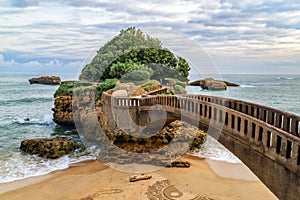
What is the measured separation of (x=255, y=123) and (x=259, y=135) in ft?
1.30

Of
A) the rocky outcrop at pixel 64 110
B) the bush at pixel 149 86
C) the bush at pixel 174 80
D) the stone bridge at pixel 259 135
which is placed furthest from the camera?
the bush at pixel 174 80

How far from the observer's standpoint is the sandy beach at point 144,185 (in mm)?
15594

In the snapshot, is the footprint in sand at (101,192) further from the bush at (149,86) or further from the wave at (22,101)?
the wave at (22,101)

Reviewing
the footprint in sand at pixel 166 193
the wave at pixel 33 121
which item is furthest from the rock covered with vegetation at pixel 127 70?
the footprint in sand at pixel 166 193

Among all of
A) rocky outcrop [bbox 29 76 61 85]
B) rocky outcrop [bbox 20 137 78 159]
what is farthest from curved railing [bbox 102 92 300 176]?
rocky outcrop [bbox 29 76 61 85]

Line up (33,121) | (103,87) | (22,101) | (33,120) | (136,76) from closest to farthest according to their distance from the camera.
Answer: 1. (103,87)
2. (136,76)
3. (33,121)
4. (33,120)
5. (22,101)

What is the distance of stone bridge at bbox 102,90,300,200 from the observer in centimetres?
628

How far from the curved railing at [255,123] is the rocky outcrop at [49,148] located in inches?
473

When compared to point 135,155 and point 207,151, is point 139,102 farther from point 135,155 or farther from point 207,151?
point 207,151

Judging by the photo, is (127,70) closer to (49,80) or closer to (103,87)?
(103,87)

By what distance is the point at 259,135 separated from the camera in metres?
7.65

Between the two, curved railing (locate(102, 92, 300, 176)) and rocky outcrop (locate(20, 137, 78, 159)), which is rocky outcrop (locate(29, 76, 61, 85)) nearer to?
rocky outcrop (locate(20, 137, 78, 159))

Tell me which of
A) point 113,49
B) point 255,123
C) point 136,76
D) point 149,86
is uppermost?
point 113,49

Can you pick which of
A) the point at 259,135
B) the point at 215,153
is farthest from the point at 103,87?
the point at 259,135
